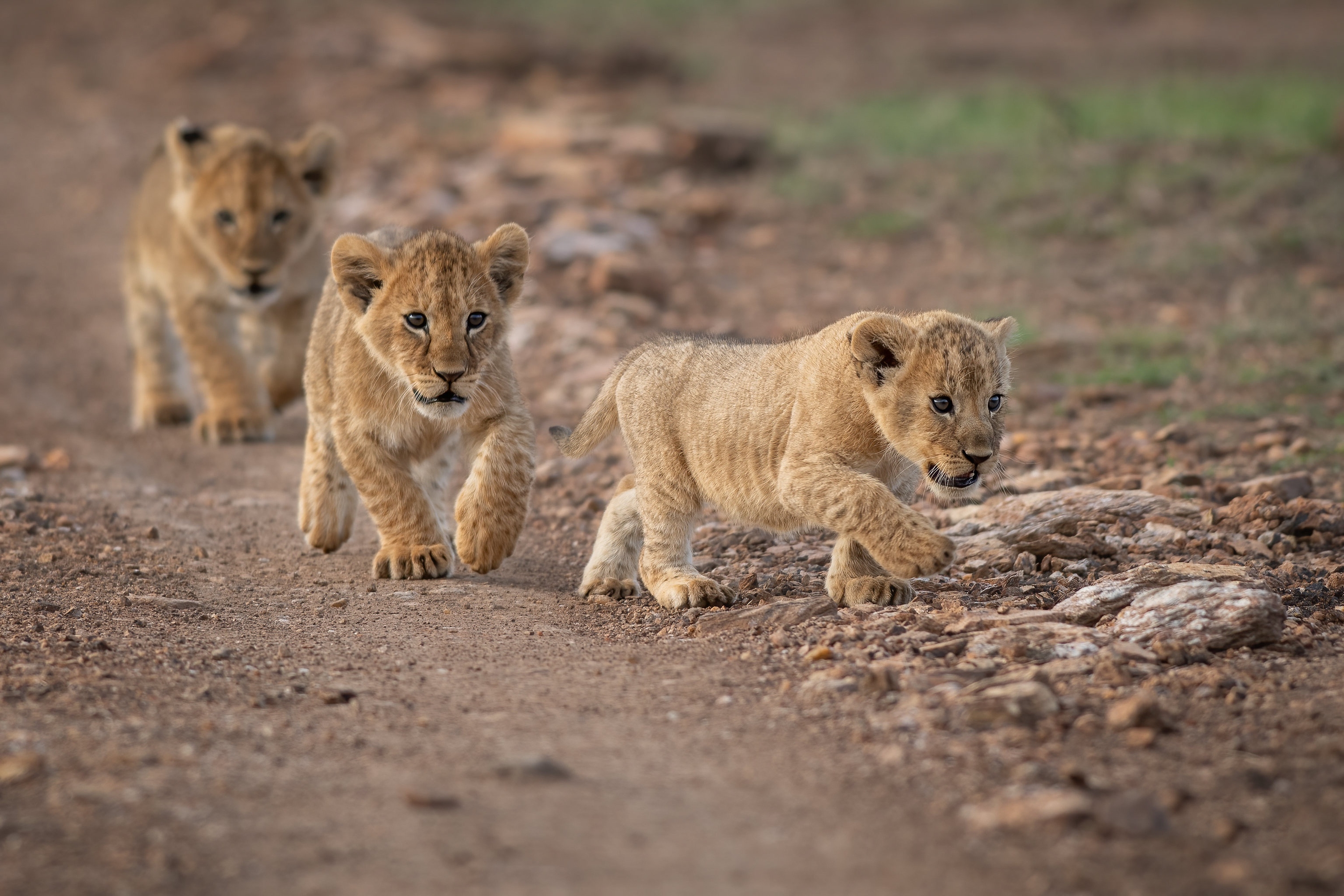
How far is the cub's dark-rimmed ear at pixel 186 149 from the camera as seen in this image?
926 cm

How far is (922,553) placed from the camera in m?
4.83

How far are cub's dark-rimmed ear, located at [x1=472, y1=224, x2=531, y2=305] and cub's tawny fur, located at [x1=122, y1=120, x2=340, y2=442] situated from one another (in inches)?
123

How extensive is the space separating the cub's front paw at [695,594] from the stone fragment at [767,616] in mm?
152

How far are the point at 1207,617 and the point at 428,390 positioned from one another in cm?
296

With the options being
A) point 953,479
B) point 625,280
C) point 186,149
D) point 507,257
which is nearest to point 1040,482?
point 953,479

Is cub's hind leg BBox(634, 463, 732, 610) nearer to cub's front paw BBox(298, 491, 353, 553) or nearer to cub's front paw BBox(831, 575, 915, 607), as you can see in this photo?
cub's front paw BBox(831, 575, 915, 607)

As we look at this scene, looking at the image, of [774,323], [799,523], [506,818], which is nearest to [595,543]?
[799,523]

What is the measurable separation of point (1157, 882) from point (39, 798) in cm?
261

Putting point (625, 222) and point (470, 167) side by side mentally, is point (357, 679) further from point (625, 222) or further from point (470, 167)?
point (470, 167)

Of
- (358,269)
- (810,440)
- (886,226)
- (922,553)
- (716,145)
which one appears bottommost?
(922,553)

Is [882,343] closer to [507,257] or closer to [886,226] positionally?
[507,257]

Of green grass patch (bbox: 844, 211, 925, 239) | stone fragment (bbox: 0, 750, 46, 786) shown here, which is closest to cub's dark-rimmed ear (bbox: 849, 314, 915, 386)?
stone fragment (bbox: 0, 750, 46, 786)

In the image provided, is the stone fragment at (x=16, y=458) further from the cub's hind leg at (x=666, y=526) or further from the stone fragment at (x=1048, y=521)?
the stone fragment at (x=1048, y=521)

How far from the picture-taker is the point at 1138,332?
10.0 metres
